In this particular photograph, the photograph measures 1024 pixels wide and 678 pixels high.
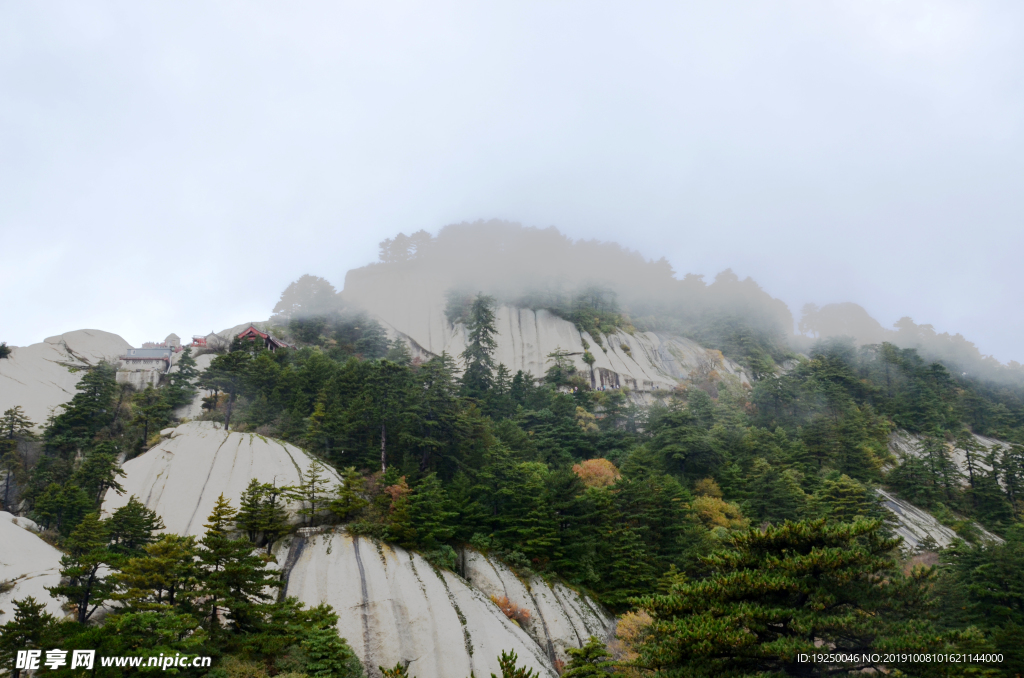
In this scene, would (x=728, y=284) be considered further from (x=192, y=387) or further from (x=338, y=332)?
(x=192, y=387)

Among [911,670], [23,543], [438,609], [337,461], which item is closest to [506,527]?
[438,609]

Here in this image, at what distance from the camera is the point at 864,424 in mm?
46781

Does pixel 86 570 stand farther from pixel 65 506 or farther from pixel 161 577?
pixel 65 506

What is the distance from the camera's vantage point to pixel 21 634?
1541 centimetres

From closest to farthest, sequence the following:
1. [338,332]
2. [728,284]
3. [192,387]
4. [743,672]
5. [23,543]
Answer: [743,672], [23,543], [192,387], [338,332], [728,284]

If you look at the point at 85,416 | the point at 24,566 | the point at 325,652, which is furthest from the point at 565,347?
the point at 24,566

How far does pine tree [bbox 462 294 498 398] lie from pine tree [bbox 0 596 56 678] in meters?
33.5

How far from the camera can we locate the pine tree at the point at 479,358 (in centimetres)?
4859

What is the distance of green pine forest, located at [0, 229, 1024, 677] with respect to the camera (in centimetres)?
1357

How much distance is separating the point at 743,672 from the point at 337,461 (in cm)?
2572

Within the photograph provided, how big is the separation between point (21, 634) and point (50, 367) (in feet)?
131

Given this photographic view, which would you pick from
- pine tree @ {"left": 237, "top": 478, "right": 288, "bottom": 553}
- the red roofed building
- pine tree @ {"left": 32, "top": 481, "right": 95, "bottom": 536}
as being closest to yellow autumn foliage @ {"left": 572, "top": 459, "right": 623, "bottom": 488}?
pine tree @ {"left": 237, "top": 478, "right": 288, "bottom": 553}

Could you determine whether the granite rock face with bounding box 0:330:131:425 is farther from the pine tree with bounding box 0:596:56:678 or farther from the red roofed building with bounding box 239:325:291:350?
the pine tree with bounding box 0:596:56:678

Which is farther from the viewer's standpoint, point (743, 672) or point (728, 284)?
point (728, 284)
